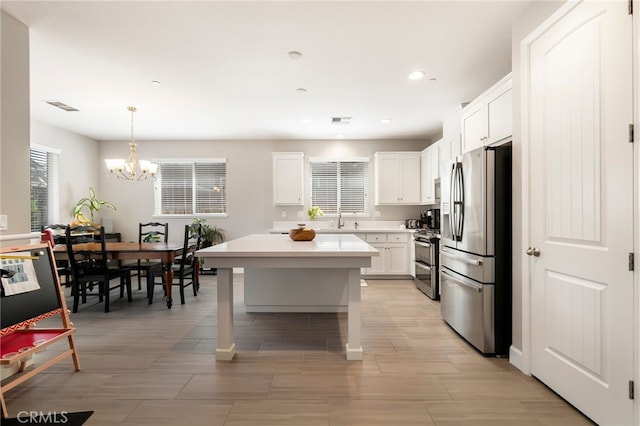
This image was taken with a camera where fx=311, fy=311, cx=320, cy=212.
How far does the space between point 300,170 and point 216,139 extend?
5.92 ft

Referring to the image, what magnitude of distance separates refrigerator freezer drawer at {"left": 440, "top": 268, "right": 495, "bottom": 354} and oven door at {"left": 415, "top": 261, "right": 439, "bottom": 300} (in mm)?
1016

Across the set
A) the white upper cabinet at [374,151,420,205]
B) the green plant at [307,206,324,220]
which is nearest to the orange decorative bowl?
the green plant at [307,206,324,220]

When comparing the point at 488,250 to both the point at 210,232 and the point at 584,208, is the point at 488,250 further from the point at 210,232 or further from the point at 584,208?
the point at 210,232

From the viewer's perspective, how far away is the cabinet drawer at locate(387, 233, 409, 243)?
5516mm

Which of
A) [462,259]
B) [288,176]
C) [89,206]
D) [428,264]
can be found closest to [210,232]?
[288,176]

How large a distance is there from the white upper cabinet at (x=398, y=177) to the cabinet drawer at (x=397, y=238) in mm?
684

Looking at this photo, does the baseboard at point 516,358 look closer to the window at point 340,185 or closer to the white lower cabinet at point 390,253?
the white lower cabinet at point 390,253

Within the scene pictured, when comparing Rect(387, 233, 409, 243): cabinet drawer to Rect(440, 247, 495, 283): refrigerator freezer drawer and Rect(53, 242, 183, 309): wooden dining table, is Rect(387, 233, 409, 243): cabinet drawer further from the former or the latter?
Rect(53, 242, 183, 309): wooden dining table

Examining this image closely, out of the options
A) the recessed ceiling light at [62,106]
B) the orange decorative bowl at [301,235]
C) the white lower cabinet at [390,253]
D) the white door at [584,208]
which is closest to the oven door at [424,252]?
the white lower cabinet at [390,253]

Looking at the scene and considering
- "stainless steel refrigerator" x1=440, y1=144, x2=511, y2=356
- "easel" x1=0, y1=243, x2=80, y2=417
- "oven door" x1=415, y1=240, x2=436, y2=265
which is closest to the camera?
"easel" x1=0, y1=243, x2=80, y2=417

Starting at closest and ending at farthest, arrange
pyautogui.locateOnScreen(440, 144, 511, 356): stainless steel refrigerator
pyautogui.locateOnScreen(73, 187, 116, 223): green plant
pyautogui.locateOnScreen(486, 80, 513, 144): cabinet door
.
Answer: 1. pyautogui.locateOnScreen(440, 144, 511, 356): stainless steel refrigerator
2. pyautogui.locateOnScreen(486, 80, 513, 144): cabinet door
3. pyautogui.locateOnScreen(73, 187, 116, 223): green plant

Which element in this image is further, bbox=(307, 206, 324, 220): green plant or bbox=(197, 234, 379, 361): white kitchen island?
bbox=(307, 206, 324, 220): green plant

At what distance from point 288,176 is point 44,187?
4.02 m

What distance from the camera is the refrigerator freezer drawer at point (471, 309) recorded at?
2541 millimetres
